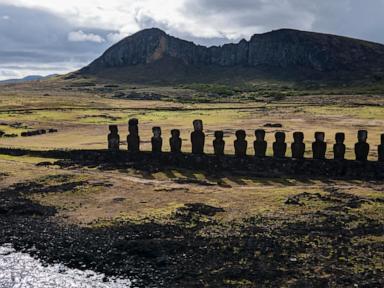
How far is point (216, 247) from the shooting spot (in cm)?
1925

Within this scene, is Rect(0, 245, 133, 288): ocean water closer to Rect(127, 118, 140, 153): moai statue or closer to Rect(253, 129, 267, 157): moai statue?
Rect(253, 129, 267, 157): moai statue

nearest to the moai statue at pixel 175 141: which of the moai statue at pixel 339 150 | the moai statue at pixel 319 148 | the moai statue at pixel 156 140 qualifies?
the moai statue at pixel 156 140

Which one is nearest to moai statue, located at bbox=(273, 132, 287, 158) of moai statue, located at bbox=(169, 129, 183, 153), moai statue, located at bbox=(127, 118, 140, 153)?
moai statue, located at bbox=(169, 129, 183, 153)

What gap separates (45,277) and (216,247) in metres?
5.94

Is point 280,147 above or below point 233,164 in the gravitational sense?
above

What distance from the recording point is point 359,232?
20391mm

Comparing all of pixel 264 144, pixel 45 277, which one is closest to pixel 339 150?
pixel 264 144

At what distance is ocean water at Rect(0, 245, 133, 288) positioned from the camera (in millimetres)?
16719

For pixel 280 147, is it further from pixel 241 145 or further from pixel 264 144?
pixel 241 145

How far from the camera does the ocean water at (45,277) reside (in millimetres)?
16719

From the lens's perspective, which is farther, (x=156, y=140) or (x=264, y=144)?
(x=156, y=140)

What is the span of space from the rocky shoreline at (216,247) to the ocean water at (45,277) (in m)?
0.45

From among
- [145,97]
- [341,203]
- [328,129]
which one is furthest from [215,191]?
[145,97]

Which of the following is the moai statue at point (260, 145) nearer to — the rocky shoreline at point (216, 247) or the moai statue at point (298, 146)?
the moai statue at point (298, 146)
